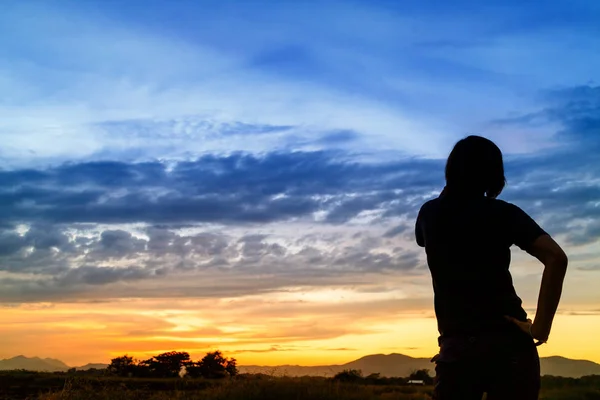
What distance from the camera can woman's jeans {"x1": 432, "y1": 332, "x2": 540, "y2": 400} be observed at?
10.1 feet

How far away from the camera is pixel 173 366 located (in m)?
31.1

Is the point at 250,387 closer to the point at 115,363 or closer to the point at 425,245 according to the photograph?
the point at 425,245

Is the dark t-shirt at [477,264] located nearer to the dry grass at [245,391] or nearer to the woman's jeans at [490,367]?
the woman's jeans at [490,367]

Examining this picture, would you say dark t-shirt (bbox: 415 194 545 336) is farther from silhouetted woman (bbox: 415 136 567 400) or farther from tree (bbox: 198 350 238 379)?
tree (bbox: 198 350 238 379)

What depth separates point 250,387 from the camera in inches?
630

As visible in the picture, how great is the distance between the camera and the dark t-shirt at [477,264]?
318 cm

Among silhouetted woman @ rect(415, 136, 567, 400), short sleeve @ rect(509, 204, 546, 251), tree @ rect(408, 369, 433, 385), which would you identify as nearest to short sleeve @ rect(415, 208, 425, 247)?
silhouetted woman @ rect(415, 136, 567, 400)

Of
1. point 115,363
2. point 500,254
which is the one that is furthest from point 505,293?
point 115,363

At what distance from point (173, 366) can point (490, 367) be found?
97.1ft

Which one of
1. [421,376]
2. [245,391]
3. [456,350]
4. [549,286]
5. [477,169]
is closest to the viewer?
[549,286]

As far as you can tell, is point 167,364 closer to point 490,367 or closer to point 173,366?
point 173,366

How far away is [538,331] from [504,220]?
0.54 meters

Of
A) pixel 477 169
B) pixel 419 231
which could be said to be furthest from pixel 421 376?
pixel 477 169

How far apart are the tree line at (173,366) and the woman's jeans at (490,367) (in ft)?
81.4
